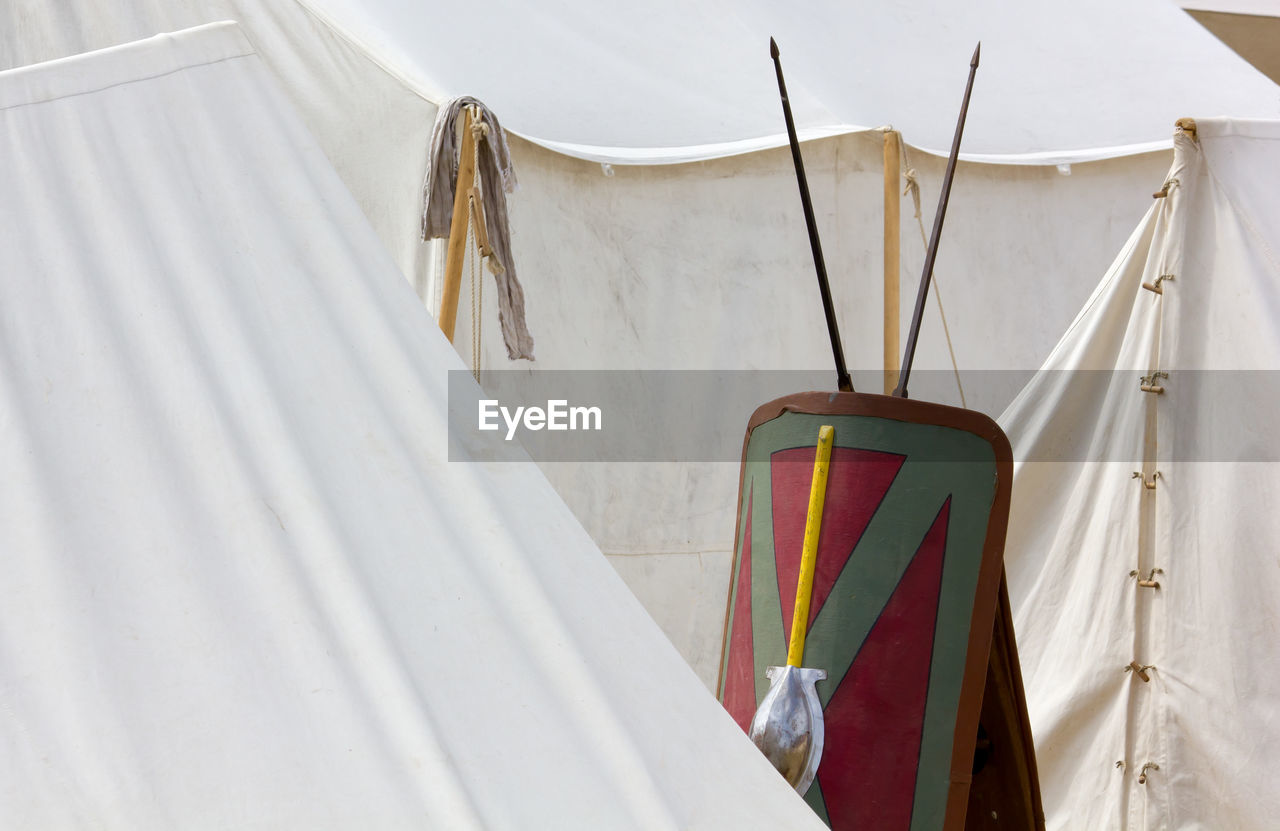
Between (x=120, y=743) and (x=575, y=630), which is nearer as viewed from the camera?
(x=120, y=743)

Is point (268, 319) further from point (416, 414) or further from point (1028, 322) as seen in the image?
point (1028, 322)

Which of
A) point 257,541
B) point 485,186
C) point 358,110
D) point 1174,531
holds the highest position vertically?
point 358,110

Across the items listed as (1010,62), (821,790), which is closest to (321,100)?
(821,790)

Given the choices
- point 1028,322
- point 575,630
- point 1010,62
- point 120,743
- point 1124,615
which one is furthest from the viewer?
point 1010,62

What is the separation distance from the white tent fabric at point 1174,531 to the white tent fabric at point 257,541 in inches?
57.3

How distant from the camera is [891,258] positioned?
2.34m

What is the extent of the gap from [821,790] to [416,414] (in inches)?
28.7

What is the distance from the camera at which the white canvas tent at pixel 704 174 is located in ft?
8.33

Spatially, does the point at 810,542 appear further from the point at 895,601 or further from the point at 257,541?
the point at 257,541

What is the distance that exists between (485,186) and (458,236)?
181mm

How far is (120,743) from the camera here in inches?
33.4

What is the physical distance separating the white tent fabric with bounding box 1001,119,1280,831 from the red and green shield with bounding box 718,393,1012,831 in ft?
3.02

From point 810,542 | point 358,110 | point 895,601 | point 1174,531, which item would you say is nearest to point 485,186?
point 358,110

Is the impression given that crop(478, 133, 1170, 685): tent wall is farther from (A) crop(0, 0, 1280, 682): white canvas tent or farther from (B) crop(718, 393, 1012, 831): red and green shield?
(B) crop(718, 393, 1012, 831): red and green shield
